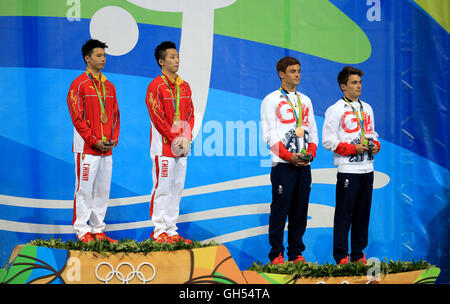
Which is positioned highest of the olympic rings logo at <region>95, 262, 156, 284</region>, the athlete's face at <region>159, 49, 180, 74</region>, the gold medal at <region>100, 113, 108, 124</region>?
the athlete's face at <region>159, 49, 180, 74</region>

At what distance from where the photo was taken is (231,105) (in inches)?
210

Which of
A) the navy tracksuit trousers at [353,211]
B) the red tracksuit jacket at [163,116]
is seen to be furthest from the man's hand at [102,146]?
the navy tracksuit trousers at [353,211]

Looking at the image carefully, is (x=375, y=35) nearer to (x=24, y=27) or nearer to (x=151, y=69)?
(x=151, y=69)

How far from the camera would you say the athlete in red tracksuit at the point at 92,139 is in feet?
14.5

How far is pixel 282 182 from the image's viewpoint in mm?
4316

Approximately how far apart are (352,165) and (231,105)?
4.68 ft

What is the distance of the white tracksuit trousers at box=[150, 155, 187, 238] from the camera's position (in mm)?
4422

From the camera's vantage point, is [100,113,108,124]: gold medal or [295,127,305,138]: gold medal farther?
[100,113,108,124]: gold medal

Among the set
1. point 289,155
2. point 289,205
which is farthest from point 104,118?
point 289,205

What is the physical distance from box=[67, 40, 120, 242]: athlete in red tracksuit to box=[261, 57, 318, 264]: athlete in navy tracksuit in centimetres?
132

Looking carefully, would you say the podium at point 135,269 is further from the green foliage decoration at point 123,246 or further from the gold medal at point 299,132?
the gold medal at point 299,132

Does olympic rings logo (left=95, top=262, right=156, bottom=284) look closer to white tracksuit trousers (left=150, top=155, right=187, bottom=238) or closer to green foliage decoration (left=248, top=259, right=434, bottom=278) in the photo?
white tracksuit trousers (left=150, top=155, right=187, bottom=238)

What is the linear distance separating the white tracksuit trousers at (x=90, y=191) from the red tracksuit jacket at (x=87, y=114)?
8 cm

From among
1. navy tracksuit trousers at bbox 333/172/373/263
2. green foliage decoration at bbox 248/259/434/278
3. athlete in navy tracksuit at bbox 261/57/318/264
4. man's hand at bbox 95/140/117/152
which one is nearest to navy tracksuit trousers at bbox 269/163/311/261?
athlete in navy tracksuit at bbox 261/57/318/264
